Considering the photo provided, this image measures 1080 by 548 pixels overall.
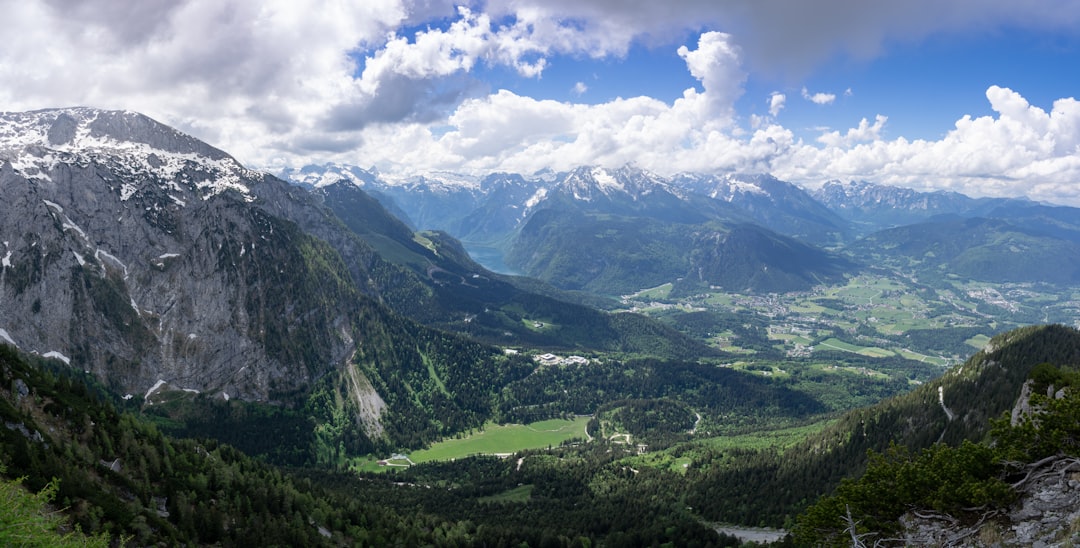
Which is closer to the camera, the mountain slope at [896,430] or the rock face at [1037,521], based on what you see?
the rock face at [1037,521]

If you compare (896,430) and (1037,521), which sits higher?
(1037,521)

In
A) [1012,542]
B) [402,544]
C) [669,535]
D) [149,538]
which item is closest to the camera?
[1012,542]

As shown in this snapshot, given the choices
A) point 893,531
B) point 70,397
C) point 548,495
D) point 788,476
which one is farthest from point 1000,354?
point 70,397

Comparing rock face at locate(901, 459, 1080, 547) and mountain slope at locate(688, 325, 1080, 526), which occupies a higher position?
rock face at locate(901, 459, 1080, 547)

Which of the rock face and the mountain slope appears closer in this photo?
the rock face

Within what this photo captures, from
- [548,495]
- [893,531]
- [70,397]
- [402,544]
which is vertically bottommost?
[548,495]

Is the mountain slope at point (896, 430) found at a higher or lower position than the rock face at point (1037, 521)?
lower

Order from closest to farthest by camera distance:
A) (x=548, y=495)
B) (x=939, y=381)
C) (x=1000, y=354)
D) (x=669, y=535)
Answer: (x=669, y=535), (x=1000, y=354), (x=939, y=381), (x=548, y=495)

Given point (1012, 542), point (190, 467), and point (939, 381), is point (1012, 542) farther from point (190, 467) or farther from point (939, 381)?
point (939, 381)

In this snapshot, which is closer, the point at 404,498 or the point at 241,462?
the point at 241,462

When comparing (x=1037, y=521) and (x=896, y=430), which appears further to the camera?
(x=896, y=430)

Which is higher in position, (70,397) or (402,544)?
(70,397)
